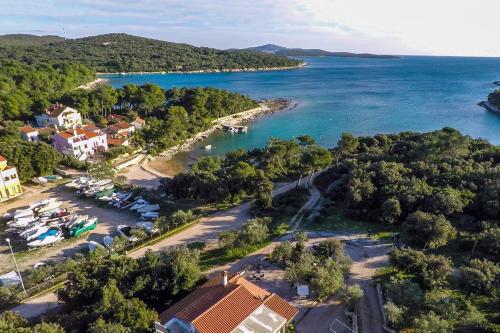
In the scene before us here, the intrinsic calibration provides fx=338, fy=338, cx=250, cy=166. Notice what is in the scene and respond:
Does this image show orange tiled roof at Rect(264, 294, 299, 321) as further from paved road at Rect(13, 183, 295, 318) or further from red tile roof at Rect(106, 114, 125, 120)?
red tile roof at Rect(106, 114, 125, 120)

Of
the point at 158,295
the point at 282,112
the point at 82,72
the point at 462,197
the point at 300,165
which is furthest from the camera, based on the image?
the point at 82,72

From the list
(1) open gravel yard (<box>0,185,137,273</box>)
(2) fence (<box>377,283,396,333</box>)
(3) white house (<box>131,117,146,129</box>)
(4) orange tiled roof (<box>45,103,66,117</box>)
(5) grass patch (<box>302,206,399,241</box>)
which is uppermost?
(4) orange tiled roof (<box>45,103,66,117</box>)

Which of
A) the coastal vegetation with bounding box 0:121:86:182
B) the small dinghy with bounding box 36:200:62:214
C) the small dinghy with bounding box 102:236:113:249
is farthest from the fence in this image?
the coastal vegetation with bounding box 0:121:86:182

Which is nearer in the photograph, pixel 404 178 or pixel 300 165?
pixel 404 178

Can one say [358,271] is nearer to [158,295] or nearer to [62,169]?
[158,295]

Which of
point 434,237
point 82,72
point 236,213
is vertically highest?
point 82,72

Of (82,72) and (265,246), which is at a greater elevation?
(82,72)

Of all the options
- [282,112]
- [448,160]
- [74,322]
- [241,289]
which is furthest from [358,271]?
[282,112]

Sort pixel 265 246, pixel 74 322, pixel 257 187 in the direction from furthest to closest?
pixel 257 187 → pixel 265 246 → pixel 74 322
